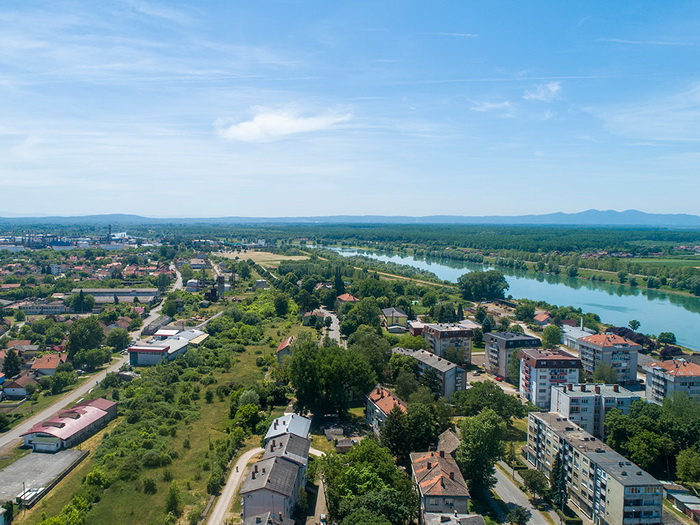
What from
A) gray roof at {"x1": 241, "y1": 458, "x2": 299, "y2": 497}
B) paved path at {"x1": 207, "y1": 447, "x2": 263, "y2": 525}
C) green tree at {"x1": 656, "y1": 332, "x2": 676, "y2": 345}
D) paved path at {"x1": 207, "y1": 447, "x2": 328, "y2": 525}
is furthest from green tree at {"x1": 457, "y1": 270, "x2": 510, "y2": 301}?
gray roof at {"x1": 241, "y1": 458, "x2": 299, "y2": 497}

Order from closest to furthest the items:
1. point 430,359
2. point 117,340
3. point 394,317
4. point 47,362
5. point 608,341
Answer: point 430,359 → point 47,362 → point 608,341 → point 117,340 → point 394,317

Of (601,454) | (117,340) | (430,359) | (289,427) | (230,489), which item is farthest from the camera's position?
(117,340)

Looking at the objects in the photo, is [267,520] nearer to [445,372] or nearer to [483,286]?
[445,372]

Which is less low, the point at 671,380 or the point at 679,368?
the point at 679,368

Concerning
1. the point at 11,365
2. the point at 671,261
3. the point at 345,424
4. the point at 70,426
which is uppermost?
the point at 671,261

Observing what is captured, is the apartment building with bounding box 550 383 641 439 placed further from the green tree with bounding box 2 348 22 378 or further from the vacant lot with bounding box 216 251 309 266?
the vacant lot with bounding box 216 251 309 266

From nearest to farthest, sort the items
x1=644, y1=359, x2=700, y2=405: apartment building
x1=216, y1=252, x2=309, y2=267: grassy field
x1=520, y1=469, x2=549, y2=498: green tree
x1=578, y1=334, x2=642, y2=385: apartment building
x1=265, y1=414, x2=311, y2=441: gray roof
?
1. x1=520, y1=469, x2=549, y2=498: green tree
2. x1=265, y1=414, x2=311, y2=441: gray roof
3. x1=644, y1=359, x2=700, y2=405: apartment building
4. x1=578, y1=334, x2=642, y2=385: apartment building
5. x1=216, y1=252, x2=309, y2=267: grassy field

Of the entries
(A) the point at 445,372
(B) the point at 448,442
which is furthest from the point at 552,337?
(B) the point at 448,442
